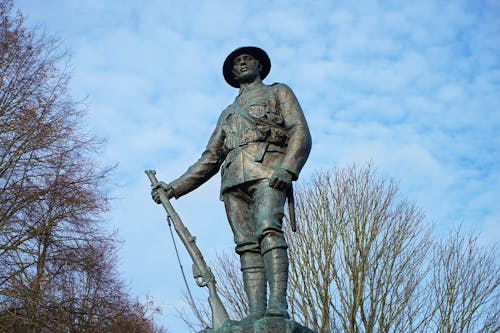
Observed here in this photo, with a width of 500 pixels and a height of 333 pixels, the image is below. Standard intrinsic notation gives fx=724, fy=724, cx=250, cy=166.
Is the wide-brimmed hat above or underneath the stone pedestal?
above

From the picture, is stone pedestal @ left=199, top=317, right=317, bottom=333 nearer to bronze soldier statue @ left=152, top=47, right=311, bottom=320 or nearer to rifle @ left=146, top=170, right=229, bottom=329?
bronze soldier statue @ left=152, top=47, right=311, bottom=320

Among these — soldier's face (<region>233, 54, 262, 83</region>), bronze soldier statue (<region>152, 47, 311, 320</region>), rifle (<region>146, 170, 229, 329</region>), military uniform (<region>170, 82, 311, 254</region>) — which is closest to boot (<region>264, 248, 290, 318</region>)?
bronze soldier statue (<region>152, 47, 311, 320</region>)

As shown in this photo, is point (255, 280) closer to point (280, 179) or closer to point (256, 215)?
point (256, 215)

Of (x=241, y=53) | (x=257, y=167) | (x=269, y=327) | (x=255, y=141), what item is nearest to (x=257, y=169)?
(x=257, y=167)

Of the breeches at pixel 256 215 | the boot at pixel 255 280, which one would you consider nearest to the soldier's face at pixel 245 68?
the breeches at pixel 256 215

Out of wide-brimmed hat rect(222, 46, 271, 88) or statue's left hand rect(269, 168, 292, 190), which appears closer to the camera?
statue's left hand rect(269, 168, 292, 190)

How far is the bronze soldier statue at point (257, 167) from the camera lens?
235 inches

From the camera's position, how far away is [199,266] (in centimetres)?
644

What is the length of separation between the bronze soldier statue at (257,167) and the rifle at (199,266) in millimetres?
194

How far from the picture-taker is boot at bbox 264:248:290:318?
18.7ft

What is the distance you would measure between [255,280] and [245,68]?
2.07 metres

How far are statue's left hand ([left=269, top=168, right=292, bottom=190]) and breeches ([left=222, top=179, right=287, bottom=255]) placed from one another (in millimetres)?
63

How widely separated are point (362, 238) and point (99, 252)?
6603 mm

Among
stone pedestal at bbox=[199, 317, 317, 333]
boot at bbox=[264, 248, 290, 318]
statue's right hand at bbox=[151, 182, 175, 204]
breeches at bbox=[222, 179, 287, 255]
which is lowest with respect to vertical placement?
stone pedestal at bbox=[199, 317, 317, 333]
